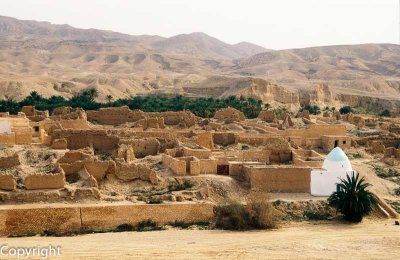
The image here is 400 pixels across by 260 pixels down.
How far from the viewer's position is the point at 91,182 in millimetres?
20531

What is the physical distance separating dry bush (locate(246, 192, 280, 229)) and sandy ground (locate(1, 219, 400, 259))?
458 millimetres

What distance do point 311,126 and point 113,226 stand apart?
Result: 19.7 m

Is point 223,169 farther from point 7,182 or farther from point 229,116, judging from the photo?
point 229,116

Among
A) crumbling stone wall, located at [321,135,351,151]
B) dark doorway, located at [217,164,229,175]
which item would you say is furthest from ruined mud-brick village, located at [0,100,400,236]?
crumbling stone wall, located at [321,135,351,151]

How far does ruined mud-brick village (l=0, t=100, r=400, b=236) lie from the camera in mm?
19234

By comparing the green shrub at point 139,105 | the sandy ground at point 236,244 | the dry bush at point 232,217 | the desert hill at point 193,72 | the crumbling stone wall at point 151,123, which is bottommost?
the sandy ground at point 236,244

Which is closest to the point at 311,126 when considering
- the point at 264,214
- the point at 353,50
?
the point at 264,214

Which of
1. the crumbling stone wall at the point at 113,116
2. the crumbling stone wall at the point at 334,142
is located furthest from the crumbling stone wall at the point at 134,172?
the crumbling stone wall at the point at 113,116

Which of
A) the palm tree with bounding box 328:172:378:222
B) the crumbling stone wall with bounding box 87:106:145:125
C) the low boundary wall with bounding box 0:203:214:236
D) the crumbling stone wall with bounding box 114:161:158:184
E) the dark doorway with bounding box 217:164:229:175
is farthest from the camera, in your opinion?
the crumbling stone wall with bounding box 87:106:145:125

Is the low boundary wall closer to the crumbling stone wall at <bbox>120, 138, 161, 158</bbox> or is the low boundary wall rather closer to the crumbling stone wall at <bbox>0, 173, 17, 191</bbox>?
the crumbling stone wall at <bbox>0, 173, 17, 191</bbox>

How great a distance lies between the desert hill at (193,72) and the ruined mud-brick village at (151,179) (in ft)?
137

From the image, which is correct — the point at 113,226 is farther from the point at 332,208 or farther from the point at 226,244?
the point at 332,208

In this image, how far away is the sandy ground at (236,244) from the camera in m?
16.2

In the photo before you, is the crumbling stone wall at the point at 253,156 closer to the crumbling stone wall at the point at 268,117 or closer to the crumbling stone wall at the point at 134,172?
the crumbling stone wall at the point at 134,172
